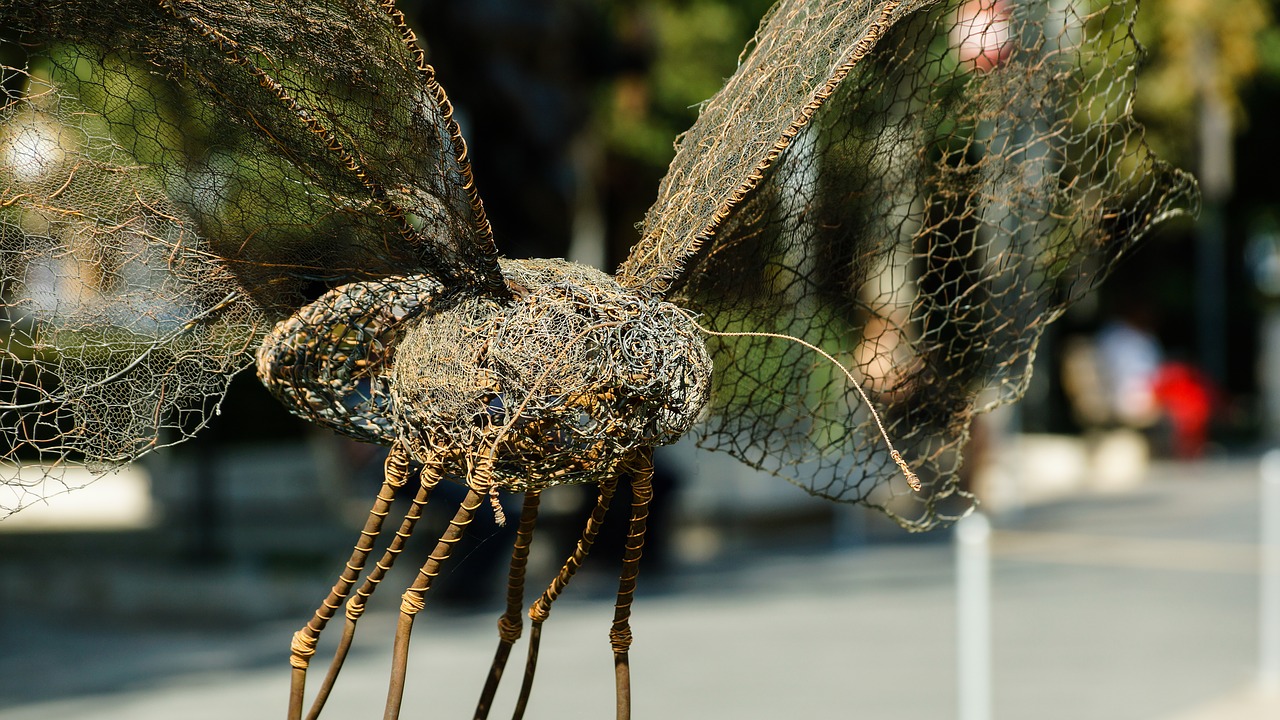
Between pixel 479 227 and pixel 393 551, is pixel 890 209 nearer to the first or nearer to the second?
pixel 479 227

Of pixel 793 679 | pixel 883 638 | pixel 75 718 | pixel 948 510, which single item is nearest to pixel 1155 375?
pixel 948 510

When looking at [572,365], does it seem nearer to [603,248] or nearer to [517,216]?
[517,216]

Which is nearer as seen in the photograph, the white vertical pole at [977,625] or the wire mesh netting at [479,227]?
the wire mesh netting at [479,227]

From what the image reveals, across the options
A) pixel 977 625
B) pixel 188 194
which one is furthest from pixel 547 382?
pixel 977 625

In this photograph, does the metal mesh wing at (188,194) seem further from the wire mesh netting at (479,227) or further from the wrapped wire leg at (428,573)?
the wrapped wire leg at (428,573)

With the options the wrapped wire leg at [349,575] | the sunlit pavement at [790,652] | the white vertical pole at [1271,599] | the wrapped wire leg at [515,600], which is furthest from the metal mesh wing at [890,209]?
the white vertical pole at [1271,599]

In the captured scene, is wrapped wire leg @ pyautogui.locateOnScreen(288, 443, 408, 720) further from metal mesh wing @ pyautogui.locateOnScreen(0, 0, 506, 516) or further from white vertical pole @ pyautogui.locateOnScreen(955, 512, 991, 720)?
white vertical pole @ pyautogui.locateOnScreen(955, 512, 991, 720)
